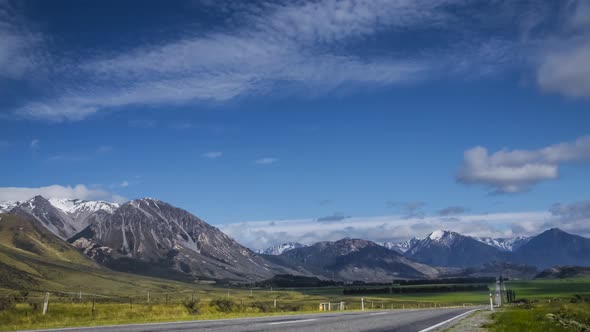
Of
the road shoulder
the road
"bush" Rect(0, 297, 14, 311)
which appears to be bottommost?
the road shoulder

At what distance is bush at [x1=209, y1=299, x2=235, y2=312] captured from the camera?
48.2 metres

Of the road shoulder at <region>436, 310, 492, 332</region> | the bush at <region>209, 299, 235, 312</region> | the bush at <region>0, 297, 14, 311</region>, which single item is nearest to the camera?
the road shoulder at <region>436, 310, 492, 332</region>

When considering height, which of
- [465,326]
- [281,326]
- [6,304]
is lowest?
[465,326]

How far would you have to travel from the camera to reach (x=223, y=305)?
4934cm

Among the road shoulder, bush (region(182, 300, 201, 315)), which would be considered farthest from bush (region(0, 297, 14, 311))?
the road shoulder

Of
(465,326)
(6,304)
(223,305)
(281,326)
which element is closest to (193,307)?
(223,305)

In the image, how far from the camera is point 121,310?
39656 millimetres

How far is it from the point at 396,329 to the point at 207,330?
7942 mm

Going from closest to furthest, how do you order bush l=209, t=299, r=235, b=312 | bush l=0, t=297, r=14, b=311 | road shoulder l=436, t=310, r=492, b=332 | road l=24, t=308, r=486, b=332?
road l=24, t=308, r=486, b=332 < road shoulder l=436, t=310, r=492, b=332 < bush l=0, t=297, r=14, b=311 < bush l=209, t=299, r=235, b=312

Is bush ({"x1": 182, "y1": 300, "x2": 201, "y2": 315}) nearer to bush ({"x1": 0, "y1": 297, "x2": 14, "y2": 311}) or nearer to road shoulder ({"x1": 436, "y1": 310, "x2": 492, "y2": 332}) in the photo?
bush ({"x1": 0, "y1": 297, "x2": 14, "y2": 311})

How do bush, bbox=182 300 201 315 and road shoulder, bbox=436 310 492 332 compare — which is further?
bush, bbox=182 300 201 315

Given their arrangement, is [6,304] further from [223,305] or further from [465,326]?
[465,326]

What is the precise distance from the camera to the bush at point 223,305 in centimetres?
4824

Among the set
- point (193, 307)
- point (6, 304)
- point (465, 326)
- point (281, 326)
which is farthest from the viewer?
point (193, 307)
